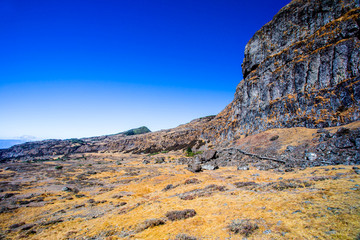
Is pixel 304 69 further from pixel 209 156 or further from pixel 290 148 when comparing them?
pixel 209 156

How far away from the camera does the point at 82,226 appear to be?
412 inches

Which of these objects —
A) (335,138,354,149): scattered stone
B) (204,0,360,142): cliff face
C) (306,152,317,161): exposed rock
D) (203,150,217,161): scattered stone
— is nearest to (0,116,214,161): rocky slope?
(204,0,360,142): cliff face

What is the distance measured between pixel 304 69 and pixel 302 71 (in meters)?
0.45

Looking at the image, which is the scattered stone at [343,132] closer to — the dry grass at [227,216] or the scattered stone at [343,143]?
the scattered stone at [343,143]

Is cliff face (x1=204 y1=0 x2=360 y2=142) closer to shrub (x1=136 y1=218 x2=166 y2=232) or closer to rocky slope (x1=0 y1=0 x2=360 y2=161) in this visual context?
rocky slope (x1=0 y1=0 x2=360 y2=161)

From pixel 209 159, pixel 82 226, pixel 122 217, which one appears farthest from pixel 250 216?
pixel 209 159

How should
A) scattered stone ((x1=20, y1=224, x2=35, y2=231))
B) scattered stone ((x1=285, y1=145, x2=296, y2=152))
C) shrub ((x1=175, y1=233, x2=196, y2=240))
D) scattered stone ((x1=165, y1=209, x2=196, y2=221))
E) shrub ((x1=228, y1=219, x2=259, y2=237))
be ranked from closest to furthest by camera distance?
1. shrub ((x1=228, y1=219, x2=259, y2=237))
2. shrub ((x1=175, y1=233, x2=196, y2=240))
3. scattered stone ((x1=165, y1=209, x2=196, y2=221))
4. scattered stone ((x1=20, y1=224, x2=35, y2=231))
5. scattered stone ((x1=285, y1=145, x2=296, y2=152))

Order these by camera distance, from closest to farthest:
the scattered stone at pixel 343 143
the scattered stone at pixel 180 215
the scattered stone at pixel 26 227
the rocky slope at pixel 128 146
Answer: the scattered stone at pixel 180 215
the scattered stone at pixel 26 227
the scattered stone at pixel 343 143
the rocky slope at pixel 128 146

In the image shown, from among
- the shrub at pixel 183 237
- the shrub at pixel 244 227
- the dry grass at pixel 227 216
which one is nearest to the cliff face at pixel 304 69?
the dry grass at pixel 227 216

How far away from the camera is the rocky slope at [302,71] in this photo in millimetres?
22953

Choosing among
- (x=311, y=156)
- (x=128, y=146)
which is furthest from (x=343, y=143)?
(x=128, y=146)

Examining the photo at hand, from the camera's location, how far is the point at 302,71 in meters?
29.4

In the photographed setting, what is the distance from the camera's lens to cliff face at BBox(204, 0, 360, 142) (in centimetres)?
2295

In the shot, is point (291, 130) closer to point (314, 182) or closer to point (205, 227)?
point (314, 182)
